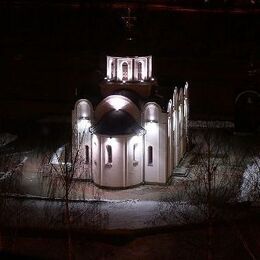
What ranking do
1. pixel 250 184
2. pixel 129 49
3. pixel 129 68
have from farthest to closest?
pixel 129 68 < pixel 129 49 < pixel 250 184

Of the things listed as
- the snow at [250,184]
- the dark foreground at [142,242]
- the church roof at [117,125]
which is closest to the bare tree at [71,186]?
the dark foreground at [142,242]

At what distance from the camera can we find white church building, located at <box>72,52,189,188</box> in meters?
30.5

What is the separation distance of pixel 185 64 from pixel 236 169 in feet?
70.6

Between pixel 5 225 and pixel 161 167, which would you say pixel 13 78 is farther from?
pixel 5 225

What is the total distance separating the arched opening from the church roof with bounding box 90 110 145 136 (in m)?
11.8

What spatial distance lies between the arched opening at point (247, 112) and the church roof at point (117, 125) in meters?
Result: 11.8

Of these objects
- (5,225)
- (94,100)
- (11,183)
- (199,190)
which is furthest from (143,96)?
(5,225)

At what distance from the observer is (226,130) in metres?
41.8

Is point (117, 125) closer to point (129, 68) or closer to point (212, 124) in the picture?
point (129, 68)

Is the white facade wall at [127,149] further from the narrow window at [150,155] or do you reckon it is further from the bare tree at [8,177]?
the bare tree at [8,177]

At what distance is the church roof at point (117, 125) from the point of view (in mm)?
30297

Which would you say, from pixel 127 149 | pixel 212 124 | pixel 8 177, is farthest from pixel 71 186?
pixel 212 124

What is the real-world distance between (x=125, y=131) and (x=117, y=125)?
475 mm

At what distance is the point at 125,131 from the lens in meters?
30.3
